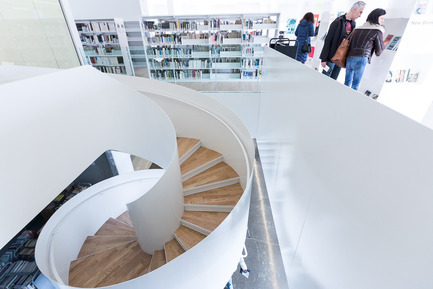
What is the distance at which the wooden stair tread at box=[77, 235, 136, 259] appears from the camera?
472 centimetres

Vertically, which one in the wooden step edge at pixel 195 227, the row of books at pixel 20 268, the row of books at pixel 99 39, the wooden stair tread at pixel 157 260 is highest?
the row of books at pixel 99 39

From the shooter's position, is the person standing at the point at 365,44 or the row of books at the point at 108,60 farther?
the row of books at the point at 108,60

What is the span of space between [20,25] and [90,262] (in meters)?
4.50

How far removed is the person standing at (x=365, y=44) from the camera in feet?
8.43

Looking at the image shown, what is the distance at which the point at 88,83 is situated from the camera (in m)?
3.56

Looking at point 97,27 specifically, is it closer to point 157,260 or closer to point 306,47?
point 306,47

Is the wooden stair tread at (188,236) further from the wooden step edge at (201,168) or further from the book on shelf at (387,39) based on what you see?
the book on shelf at (387,39)

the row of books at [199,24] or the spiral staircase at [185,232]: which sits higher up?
the row of books at [199,24]

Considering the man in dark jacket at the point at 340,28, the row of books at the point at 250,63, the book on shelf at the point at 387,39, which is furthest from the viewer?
the row of books at the point at 250,63

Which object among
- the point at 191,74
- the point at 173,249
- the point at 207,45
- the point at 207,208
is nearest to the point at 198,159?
the point at 207,208

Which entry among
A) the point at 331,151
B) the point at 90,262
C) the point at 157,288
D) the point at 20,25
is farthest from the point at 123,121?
the point at 331,151

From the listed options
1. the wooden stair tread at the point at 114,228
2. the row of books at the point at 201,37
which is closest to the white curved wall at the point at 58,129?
the wooden stair tread at the point at 114,228

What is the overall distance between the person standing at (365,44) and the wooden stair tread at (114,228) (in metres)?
5.57

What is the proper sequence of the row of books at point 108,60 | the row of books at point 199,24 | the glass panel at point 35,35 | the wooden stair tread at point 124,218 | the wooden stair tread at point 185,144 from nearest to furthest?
the glass panel at point 35,35 < the wooden stair tread at point 185,144 < the wooden stair tread at point 124,218 < the row of books at point 199,24 < the row of books at point 108,60
